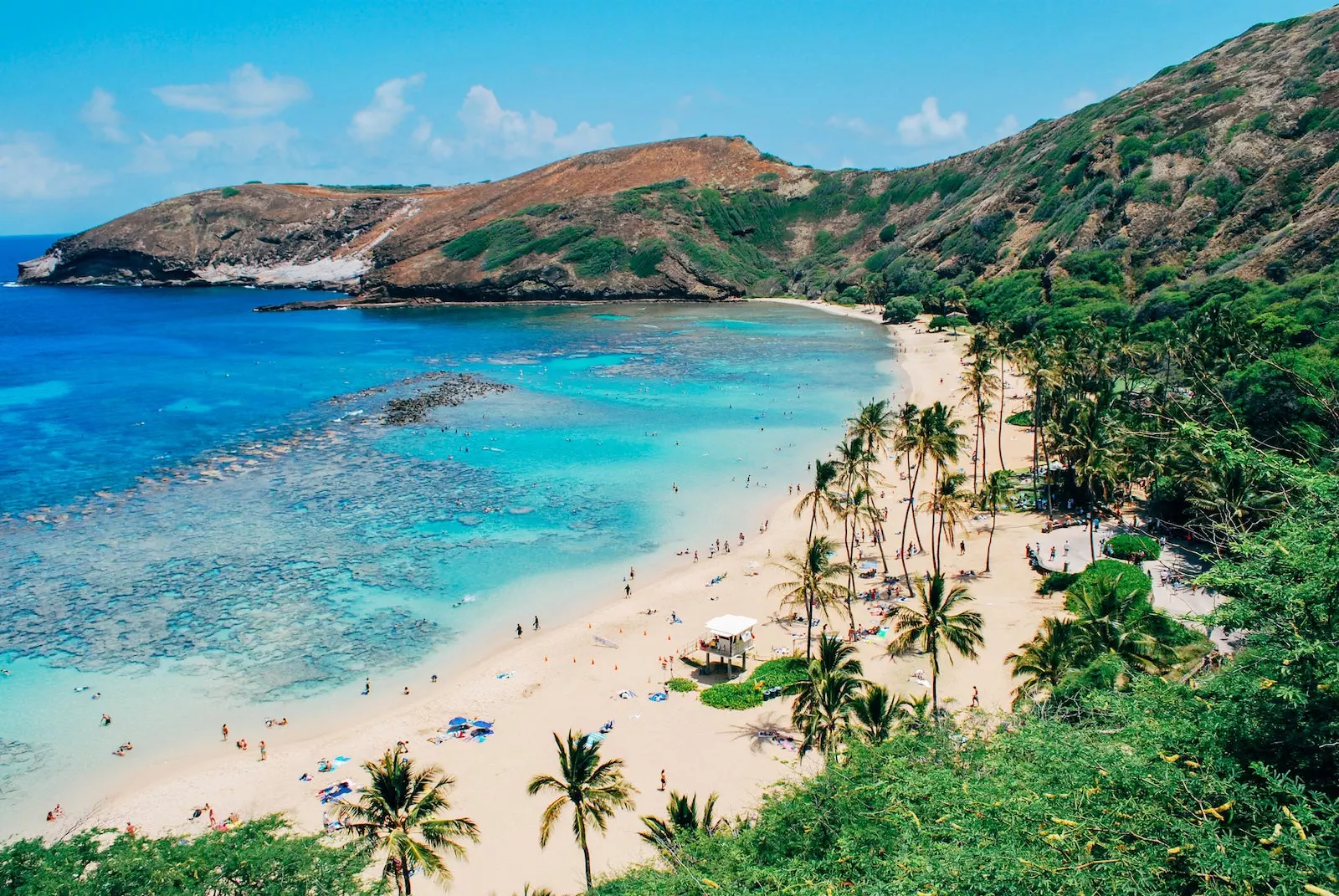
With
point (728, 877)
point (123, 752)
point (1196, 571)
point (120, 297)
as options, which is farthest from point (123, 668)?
point (120, 297)

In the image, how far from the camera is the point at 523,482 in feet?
193

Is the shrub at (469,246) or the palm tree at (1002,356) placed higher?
the shrub at (469,246)

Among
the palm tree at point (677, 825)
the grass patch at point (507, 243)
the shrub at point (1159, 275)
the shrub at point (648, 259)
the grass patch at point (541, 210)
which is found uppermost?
the grass patch at point (541, 210)

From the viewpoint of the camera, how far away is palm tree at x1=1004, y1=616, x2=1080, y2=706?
2438 centimetres

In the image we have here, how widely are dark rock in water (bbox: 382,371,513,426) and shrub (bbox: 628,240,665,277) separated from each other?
79689 millimetres

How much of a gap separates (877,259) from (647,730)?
143648 millimetres

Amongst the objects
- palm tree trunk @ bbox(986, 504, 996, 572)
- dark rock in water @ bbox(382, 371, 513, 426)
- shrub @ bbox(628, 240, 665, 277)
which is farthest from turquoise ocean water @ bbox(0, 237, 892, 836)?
shrub @ bbox(628, 240, 665, 277)

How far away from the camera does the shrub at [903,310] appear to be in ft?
426

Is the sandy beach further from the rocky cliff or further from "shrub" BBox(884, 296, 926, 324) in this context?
"shrub" BBox(884, 296, 926, 324)

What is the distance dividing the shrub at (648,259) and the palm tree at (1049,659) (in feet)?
500

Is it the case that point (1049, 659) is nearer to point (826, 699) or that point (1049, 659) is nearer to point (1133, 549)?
point (826, 699)

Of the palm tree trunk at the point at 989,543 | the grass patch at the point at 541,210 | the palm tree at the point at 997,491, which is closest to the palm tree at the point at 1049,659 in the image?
the palm tree trunk at the point at 989,543

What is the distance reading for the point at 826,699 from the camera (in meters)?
23.5

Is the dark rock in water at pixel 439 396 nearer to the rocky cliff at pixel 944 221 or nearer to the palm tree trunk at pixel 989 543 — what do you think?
the palm tree trunk at pixel 989 543
